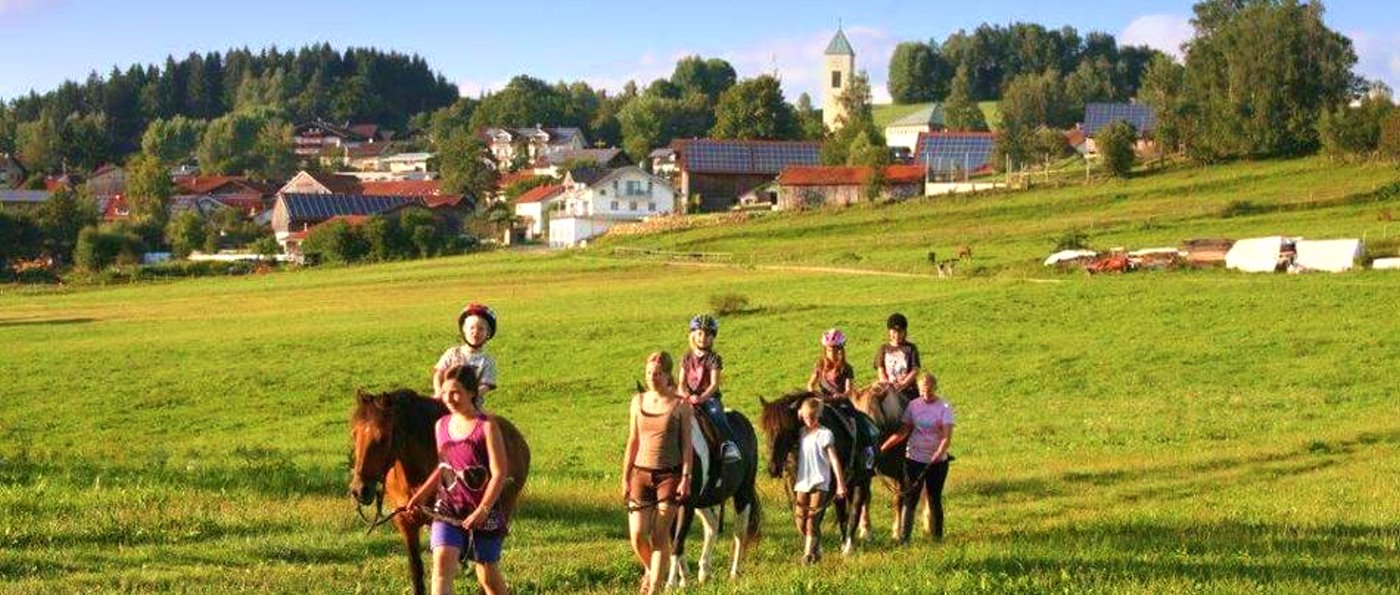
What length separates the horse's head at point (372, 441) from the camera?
10.8m

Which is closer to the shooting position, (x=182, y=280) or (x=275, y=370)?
(x=275, y=370)

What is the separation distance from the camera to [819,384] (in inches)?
621

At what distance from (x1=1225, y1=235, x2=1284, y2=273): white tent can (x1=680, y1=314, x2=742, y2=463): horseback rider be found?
48.6m

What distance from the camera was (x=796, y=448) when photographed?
46.2 feet

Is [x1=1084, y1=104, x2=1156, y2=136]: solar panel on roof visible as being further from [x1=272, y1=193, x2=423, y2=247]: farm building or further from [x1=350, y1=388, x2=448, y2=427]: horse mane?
[x1=350, y1=388, x2=448, y2=427]: horse mane

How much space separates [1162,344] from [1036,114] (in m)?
135

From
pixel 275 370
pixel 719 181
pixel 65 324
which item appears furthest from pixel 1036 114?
pixel 275 370

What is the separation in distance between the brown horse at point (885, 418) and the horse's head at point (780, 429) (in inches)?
52.5

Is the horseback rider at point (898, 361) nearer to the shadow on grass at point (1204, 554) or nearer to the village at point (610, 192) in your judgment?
the shadow on grass at point (1204, 554)

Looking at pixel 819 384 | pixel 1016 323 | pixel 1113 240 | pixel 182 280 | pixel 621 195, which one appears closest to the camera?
pixel 819 384

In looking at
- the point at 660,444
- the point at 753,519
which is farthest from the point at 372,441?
the point at 753,519

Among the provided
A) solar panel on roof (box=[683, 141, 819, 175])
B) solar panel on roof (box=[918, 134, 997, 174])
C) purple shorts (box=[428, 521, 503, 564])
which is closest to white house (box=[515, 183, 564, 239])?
solar panel on roof (box=[683, 141, 819, 175])

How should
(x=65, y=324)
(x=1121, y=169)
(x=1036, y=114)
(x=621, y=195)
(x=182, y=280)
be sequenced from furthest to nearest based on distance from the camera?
(x=1036, y=114) < (x=621, y=195) < (x=1121, y=169) < (x=182, y=280) < (x=65, y=324)

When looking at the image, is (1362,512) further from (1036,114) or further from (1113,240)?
(1036,114)
